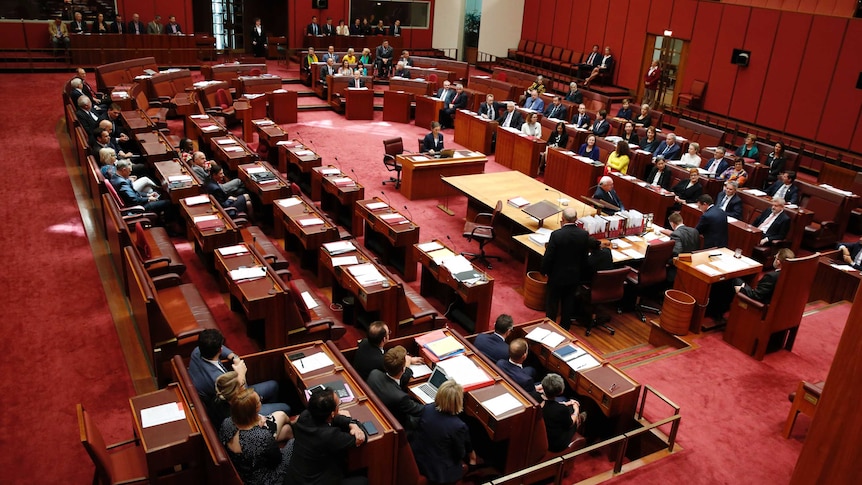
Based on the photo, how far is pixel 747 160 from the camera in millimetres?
12047

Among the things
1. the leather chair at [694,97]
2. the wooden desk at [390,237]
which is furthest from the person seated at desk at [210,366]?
the leather chair at [694,97]

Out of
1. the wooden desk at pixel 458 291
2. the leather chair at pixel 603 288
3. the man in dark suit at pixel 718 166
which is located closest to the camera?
the wooden desk at pixel 458 291

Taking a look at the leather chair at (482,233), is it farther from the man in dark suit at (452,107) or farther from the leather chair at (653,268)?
the man in dark suit at (452,107)

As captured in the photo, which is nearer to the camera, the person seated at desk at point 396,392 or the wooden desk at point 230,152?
the person seated at desk at point 396,392

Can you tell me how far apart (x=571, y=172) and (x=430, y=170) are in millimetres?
2496

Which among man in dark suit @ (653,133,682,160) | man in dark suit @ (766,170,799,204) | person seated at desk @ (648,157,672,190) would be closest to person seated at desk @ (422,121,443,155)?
person seated at desk @ (648,157,672,190)

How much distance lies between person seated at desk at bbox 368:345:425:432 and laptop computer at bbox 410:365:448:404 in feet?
0.39

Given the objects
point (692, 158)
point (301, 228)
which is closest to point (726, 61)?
point (692, 158)

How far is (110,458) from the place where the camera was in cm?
446

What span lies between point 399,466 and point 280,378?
1.36 meters

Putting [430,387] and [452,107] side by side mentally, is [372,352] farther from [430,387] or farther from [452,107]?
[452,107]

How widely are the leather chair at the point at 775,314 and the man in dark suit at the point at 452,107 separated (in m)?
9.51

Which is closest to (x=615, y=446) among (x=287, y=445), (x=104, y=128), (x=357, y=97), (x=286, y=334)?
Result: (x=287, y=445)

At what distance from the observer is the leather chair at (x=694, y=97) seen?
17.4 metres
